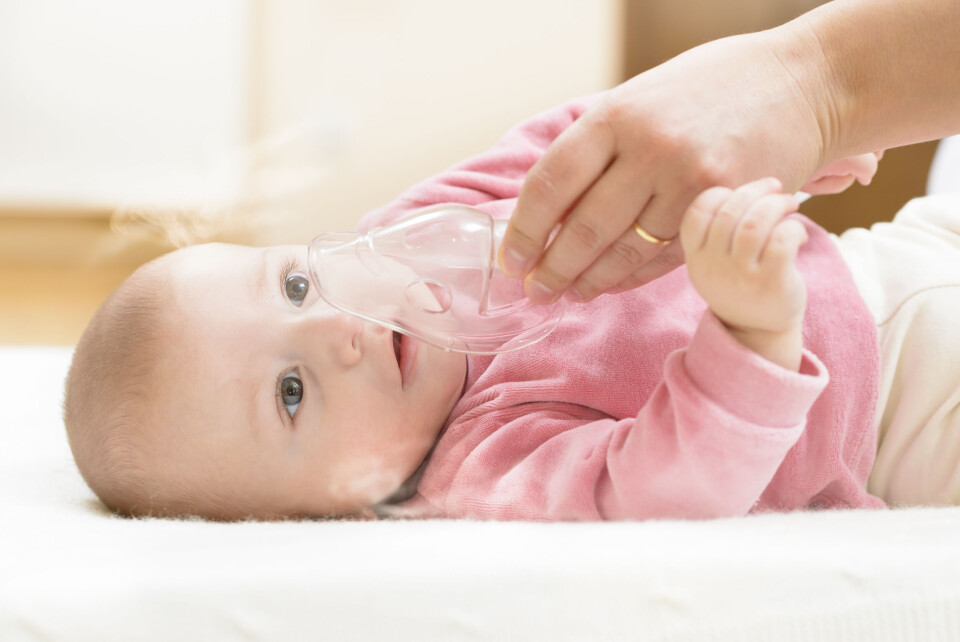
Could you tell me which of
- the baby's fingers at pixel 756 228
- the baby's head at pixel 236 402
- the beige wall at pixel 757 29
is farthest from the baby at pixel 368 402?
the beige wall at pixel 757 29

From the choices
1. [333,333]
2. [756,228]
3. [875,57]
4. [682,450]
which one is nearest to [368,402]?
Result: [333,333]

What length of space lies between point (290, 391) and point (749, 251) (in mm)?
507

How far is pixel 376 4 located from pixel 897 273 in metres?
2.37

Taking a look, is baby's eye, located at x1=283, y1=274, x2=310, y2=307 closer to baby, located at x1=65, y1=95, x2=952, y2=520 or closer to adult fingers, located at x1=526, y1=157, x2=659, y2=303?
baby, located at x1=65, y1=95, x2=952, y2=520

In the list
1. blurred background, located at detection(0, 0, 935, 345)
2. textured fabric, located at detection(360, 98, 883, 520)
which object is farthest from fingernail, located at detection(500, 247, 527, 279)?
blurred background, located at detection(0, 0, 935, 345)

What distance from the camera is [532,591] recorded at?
1.85 ft

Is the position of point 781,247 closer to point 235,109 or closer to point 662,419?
point 662,419

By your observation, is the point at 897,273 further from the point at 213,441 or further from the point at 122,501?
the point at 122,501

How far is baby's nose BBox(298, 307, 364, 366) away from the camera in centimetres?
89

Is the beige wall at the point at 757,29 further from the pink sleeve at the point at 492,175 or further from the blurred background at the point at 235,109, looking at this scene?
the pink sleeve at the point at 492,175

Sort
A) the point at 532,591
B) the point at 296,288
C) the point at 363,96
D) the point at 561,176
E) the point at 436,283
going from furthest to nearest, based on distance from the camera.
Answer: the point at 363,96
the point at 296,288
the point at 436,283
the point at 561,176
the point at 532,591

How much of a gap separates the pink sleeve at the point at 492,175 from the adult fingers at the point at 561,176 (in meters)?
0.48

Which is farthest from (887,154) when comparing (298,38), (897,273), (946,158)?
(298,38)

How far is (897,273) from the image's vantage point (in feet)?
3.24
